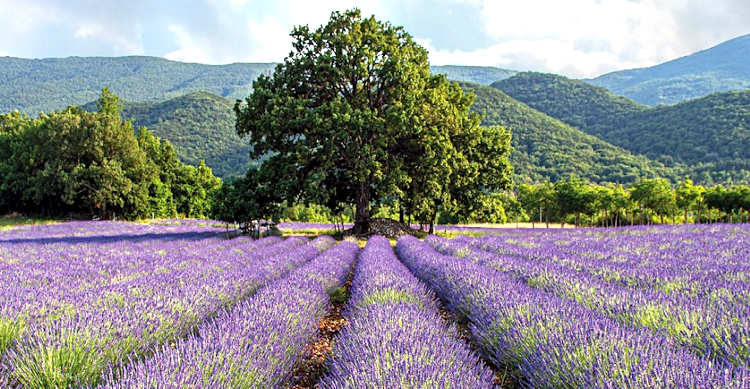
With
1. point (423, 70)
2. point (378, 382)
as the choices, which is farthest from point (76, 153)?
point (378, 382)

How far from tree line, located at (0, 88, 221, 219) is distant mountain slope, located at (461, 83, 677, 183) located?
64.8m

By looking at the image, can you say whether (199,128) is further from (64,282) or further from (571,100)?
(571,100)

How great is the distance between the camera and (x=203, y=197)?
47188 mm

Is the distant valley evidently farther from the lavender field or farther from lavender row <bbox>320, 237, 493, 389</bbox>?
lavender row <bbox>320, 237, 493, 389</bbox>

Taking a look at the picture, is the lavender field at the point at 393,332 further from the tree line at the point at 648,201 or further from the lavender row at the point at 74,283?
the tree line at the point at 648,201

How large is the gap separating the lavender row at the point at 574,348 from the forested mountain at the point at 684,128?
8961 cm

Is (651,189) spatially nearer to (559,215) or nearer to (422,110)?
(559,215)

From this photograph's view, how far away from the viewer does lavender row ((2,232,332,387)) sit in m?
2.27

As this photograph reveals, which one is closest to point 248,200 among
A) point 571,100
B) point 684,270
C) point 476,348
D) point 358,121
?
point 358,121

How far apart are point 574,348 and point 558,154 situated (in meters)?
93.6

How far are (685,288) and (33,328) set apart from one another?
6.04 m

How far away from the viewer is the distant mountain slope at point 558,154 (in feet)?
258

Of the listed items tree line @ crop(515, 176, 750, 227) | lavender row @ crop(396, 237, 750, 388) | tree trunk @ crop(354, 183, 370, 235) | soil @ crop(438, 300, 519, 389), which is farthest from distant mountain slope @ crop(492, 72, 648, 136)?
lavender row @ crop(396, 237, 750, 388)

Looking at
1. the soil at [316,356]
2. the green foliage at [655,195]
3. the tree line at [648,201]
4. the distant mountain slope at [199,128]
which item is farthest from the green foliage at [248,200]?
the distant mountain slope at [199,128]
